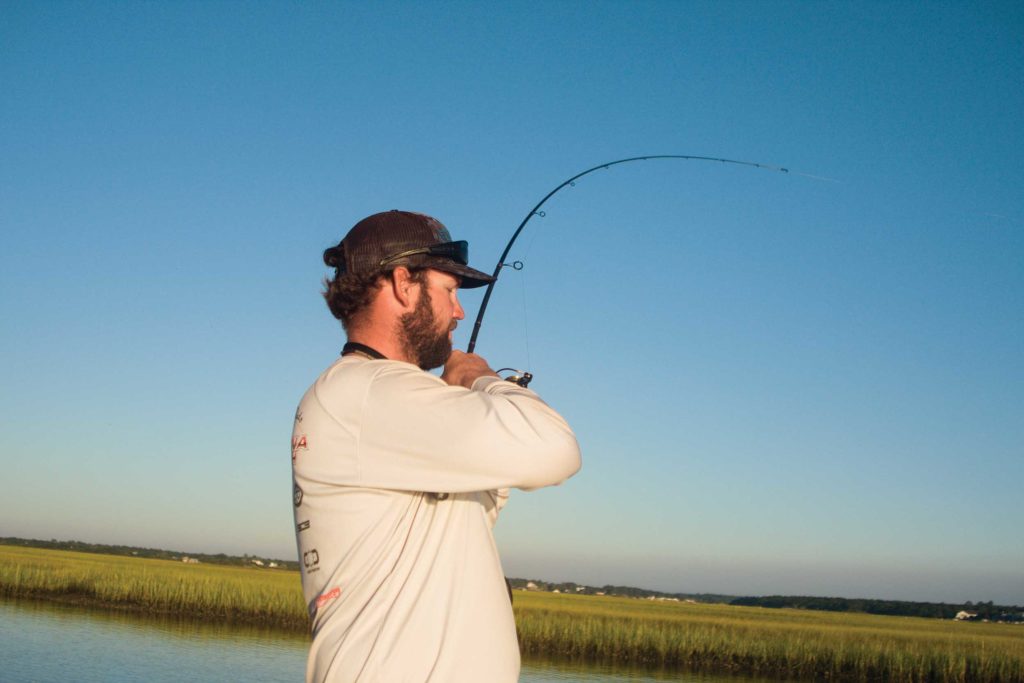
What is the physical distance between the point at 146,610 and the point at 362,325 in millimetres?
23006

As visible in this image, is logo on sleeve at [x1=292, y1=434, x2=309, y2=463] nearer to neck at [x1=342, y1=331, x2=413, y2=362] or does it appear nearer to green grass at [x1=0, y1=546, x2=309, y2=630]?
neck at [x1=342, y1=331, x2=413, y2=362]

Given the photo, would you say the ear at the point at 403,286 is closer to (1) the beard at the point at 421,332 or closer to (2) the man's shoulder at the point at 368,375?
(1) the beard at the point at 421,332

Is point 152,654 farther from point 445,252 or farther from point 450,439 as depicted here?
point 450,439

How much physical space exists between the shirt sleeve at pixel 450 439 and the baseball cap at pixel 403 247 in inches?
10.2

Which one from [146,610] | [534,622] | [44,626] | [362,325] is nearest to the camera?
[362,325]

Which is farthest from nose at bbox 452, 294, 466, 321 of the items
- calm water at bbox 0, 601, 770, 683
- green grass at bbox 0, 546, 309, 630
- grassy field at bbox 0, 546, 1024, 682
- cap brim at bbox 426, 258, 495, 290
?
green grass at bbox 0, 546, 309, 630

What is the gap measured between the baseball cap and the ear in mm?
17

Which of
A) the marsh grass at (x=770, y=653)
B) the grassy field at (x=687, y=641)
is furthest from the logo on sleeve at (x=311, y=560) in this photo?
the marsh grass at (x=770, y=653)

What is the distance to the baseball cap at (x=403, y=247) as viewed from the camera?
1825mm

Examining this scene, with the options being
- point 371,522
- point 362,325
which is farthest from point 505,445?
point 362,325

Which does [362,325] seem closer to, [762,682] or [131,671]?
[131,671]

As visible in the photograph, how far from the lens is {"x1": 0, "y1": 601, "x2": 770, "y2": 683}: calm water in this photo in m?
13.0

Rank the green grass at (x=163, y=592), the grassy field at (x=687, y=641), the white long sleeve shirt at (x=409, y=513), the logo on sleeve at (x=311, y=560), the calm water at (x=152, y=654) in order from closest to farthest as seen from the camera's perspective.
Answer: the white long sleeve shirt at (x=409, y=513)
the logo on sleeve at (x=311, y=560)
the calm water at (x=152, y=654)
the grassy field at (x=687, y=641)
the green grass at (x=163, y=592)

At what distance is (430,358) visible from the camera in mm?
1866
